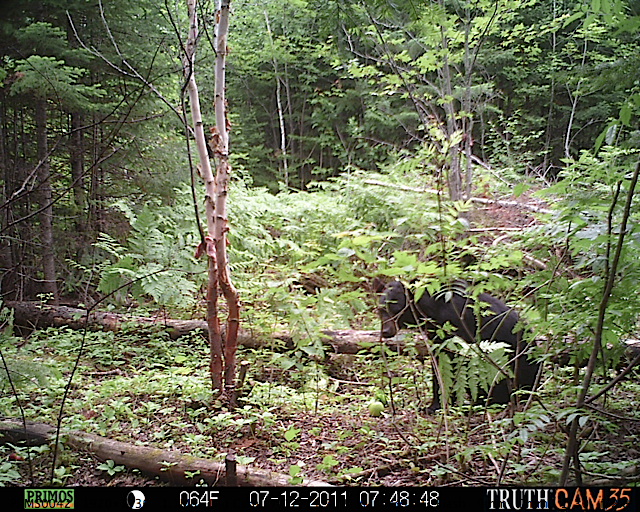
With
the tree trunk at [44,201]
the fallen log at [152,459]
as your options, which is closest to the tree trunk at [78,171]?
the tree trunk at [44,201]

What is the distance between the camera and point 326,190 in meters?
8.74

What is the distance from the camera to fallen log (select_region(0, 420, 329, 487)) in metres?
2.41

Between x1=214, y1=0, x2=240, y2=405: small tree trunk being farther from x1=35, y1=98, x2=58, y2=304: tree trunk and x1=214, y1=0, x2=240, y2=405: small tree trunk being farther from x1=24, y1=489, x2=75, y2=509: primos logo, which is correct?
x1=35, y1=98, x2=58, y2=304: tree trunk

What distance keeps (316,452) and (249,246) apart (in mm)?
3583

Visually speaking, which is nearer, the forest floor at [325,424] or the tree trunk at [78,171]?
the forest floor at [325,424]

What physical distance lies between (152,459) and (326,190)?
21.7 ft

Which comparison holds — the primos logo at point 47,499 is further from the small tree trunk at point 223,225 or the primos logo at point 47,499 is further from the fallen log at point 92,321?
the fallen log at point 92,321

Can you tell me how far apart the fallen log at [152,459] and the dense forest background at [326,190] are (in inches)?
8.9

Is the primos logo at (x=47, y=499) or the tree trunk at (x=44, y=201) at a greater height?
the tree trunk at (x=44, y=201)

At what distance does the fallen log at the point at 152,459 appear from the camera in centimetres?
241

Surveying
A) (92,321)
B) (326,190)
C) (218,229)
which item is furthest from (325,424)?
(326,190)

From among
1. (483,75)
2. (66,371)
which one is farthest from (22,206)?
(483,75)

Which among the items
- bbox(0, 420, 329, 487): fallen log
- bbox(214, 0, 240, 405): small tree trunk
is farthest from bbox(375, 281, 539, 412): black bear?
bbox(0, 420, 329, 487): fallen log

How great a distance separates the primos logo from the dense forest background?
2.02 ft
